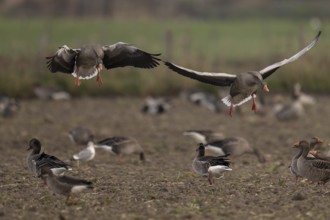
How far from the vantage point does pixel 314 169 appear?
41.0 ft

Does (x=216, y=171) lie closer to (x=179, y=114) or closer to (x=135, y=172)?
(x=135, y=172)

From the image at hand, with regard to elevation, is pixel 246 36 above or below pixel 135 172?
above

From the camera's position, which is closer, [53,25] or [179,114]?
[179,114]

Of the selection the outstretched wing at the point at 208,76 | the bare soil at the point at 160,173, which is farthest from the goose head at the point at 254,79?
the bare soil at the point at 160,173

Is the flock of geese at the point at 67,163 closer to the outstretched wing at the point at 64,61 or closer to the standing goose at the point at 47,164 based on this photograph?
the standing goose at the point at 47,164

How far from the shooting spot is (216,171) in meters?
12.9

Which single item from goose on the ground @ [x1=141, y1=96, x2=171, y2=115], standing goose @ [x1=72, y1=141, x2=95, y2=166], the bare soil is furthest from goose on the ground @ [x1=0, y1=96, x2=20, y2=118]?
standing goose @ [x1=72, y1=141, x2=95, y2=166]

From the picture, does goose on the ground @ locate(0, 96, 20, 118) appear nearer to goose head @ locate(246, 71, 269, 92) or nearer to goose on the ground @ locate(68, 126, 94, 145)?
goose on the ground @ locate(68, 126, 94, 145)

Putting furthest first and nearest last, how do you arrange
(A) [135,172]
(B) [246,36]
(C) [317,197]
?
(B) [246,36] → (A) [135,172] → (C) [317,197]

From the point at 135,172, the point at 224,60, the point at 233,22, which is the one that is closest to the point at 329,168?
the point at 135,172

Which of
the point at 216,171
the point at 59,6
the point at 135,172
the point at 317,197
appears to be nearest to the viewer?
the point at 317,197

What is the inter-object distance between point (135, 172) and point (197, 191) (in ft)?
8.21

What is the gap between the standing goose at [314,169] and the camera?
1241 centimetres

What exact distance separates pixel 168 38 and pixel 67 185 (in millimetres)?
22314
